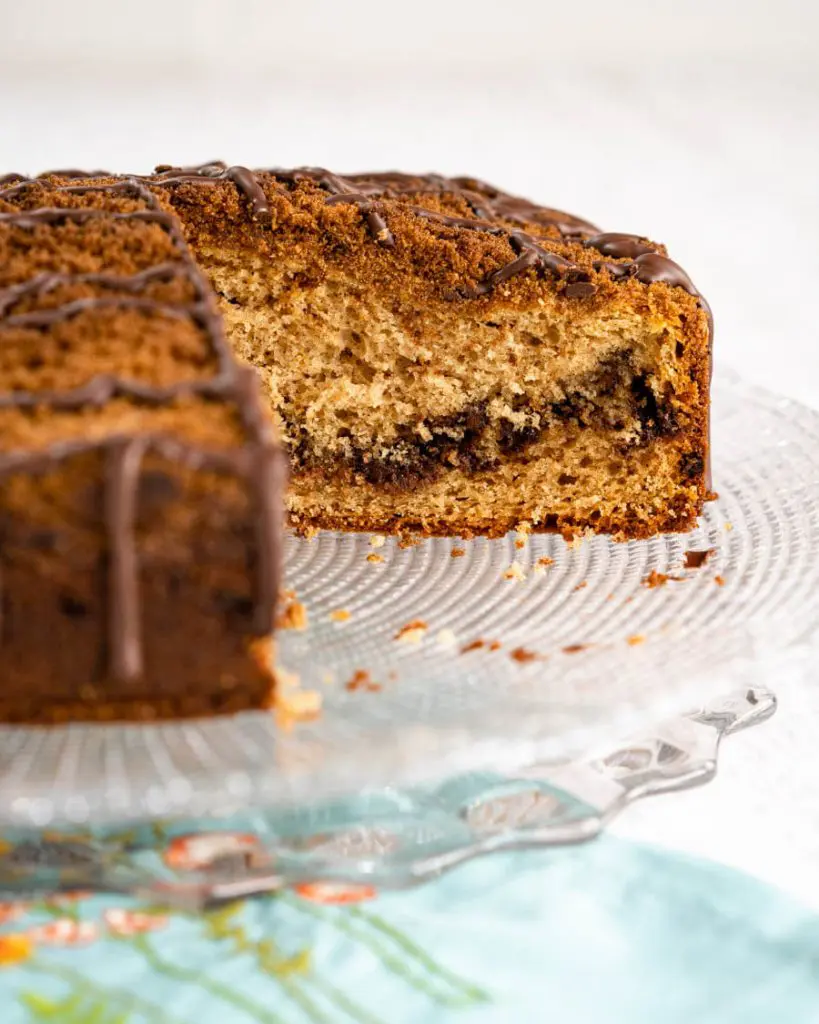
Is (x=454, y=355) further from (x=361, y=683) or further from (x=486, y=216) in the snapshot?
(x=361, y=683)

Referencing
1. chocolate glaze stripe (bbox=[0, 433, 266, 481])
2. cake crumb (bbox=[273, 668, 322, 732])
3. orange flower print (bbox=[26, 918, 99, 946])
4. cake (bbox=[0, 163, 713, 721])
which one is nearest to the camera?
chocolate glaze stripe (bbox=[0, 433, 266, 481])

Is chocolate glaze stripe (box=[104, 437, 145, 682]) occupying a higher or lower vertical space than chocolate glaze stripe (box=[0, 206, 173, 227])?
lower

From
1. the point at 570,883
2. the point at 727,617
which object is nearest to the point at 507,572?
the point at 727,617

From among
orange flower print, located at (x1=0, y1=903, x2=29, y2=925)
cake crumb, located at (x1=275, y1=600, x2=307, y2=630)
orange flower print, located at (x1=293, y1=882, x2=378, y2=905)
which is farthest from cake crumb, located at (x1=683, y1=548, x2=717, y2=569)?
orange flower print, located at (x1=0, y1=903, x2=29, y2=925)

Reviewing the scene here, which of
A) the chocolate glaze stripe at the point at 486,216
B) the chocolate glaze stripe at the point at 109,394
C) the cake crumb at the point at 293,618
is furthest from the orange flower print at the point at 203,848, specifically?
the chocolate glaze stripe at the point at 486,216

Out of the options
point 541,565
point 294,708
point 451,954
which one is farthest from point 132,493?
point 541,565

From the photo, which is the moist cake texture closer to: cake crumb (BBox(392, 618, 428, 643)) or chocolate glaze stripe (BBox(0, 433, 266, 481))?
cake crumb (BBox(392, 618, 428, 643))

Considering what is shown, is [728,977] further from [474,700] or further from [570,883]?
[474,700]
